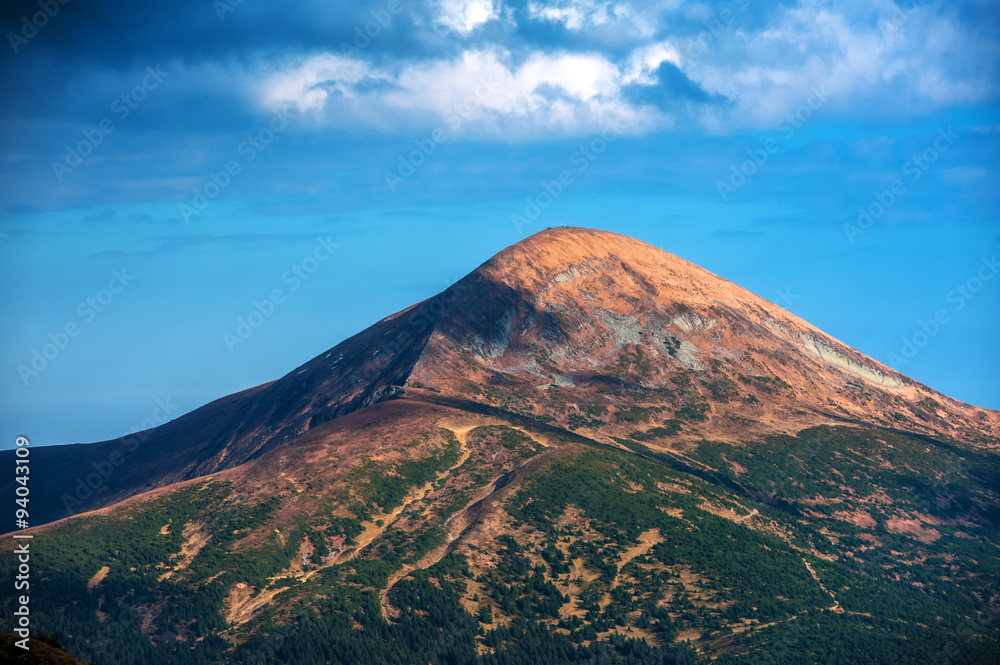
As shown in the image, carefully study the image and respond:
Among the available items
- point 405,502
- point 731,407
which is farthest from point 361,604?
point 731,407

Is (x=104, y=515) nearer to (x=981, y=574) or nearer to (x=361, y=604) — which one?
(x=361, y=604)

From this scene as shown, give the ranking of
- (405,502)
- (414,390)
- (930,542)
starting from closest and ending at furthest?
(405,502)
(930,542)
(414,390)

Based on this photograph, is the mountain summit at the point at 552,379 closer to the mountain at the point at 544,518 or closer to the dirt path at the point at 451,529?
the mountain at the point at 544,518

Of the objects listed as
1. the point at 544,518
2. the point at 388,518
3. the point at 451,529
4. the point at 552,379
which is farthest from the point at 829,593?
the point at 388,518

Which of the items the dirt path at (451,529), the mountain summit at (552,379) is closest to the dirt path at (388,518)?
the dirt path at (451,529)

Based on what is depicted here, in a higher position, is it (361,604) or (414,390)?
(414,390)

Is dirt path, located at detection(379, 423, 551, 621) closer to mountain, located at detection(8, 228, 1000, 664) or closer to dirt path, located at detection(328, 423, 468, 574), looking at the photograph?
mountain, located at detection(8, 228, 1000, 664)

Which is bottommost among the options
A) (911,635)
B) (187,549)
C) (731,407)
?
(911,635)

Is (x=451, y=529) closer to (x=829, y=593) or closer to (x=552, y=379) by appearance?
(x=552, y=379)

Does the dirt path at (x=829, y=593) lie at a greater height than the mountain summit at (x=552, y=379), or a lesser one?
lesser
